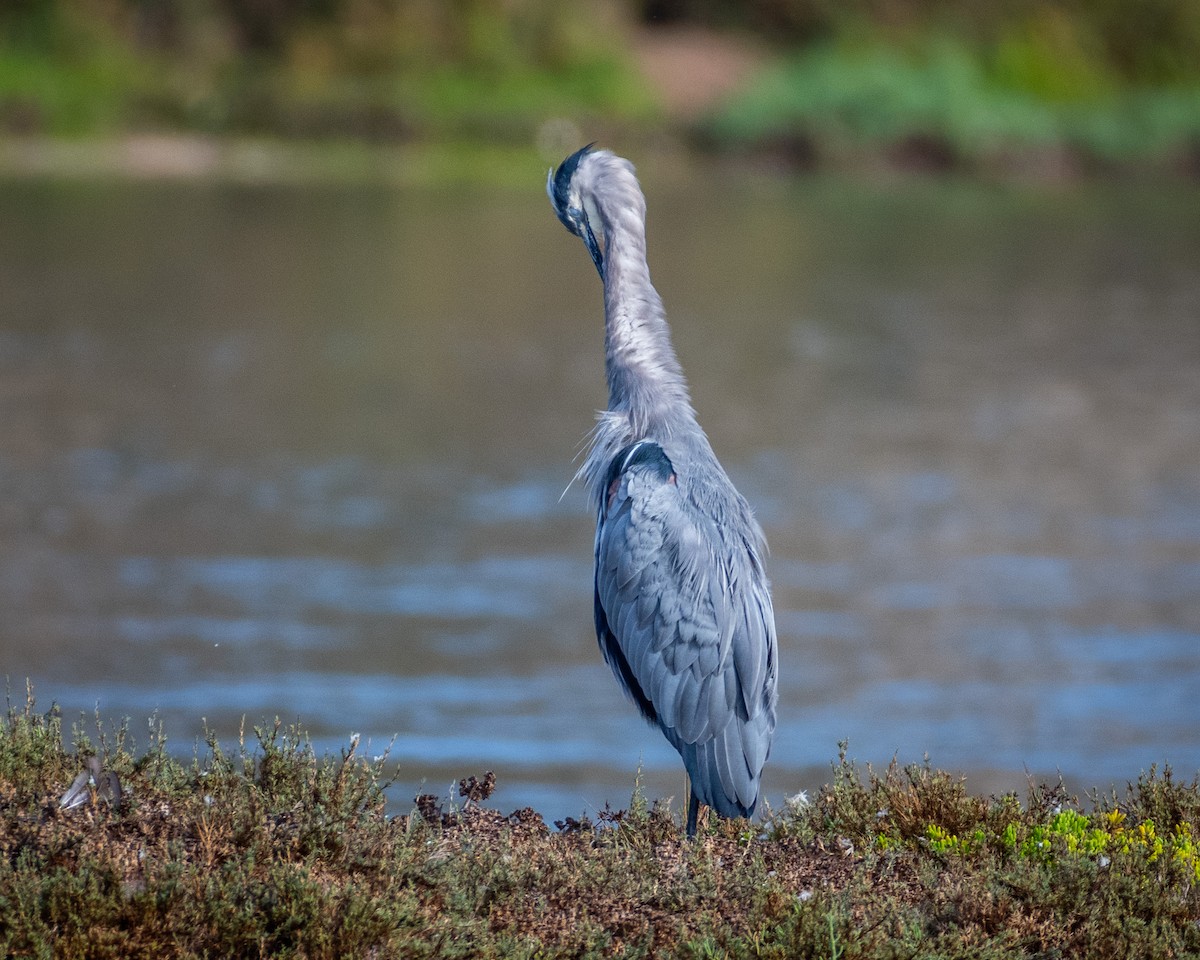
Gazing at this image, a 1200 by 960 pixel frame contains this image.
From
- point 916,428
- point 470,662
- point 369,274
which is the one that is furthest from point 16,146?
point 470,662

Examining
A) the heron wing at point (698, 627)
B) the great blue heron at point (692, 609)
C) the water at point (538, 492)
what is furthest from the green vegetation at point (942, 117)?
the heron wing at point (698, 627)

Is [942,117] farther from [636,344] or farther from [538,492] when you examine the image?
[636,344]

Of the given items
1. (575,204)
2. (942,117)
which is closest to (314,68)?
(942,117)

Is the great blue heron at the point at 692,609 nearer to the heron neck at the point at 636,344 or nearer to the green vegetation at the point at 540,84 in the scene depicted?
the heron neck at the point at 636,344

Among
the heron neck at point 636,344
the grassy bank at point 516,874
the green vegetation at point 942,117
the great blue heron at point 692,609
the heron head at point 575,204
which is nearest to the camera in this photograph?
the grassy bank at point 516,874

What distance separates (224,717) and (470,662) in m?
1.38

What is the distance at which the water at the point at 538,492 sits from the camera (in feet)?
27.1

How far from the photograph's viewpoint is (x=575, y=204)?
5.75 meters

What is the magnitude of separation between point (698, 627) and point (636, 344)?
986 mm

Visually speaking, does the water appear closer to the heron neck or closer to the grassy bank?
the grassy bank

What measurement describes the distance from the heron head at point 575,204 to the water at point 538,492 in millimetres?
2043

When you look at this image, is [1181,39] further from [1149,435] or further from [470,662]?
[470,662]

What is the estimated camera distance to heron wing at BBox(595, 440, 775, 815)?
491 centimetres

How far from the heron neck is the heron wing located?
0.35 meters
